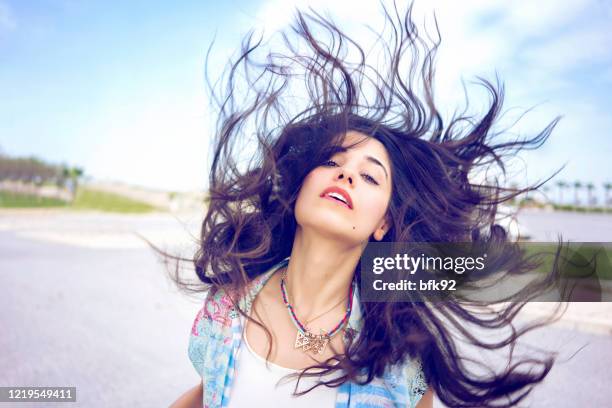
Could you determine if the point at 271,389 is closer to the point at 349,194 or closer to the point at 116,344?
the point at 349,194

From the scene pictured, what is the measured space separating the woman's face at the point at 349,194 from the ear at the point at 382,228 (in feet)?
0.17

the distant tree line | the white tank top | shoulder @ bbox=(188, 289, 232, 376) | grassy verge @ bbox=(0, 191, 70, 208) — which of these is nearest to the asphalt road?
shoulder @ bbox=(188, 289, 232, 376)

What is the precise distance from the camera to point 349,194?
6.16 ft

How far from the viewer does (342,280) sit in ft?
6.73

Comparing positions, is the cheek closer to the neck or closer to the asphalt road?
the neck

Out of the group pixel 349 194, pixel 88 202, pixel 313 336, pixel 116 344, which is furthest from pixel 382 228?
pixel 88 202

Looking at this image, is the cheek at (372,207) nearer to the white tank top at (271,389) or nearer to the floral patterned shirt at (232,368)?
the floral patterned shirt at (232,368)

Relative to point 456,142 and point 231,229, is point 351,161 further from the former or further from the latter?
point 231,229

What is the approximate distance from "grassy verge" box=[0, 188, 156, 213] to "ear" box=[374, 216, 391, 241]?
30270 millimetres

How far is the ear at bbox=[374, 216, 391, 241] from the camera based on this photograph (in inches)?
82.1

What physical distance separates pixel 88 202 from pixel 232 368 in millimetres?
36863

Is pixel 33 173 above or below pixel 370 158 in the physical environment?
above

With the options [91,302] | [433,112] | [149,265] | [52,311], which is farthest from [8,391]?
[149,265]

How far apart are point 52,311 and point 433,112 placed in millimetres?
4662
